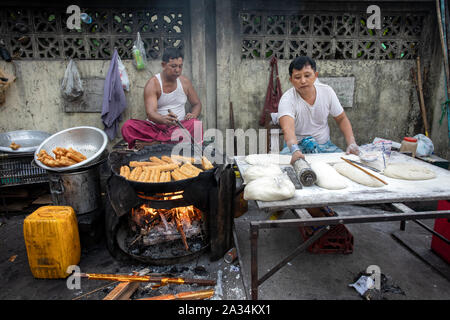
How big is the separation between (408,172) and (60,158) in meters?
3.91

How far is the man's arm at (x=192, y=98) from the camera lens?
5.31 m

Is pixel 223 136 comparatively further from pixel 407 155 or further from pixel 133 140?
A: pixel 407 155

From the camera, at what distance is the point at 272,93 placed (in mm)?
5492

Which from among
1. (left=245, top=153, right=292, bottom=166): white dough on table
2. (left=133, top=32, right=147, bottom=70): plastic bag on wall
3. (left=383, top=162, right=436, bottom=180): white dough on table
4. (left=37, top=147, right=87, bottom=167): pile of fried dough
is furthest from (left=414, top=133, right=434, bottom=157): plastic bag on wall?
(left=37, top=147, right=87, bottom=167): pile of fried dough

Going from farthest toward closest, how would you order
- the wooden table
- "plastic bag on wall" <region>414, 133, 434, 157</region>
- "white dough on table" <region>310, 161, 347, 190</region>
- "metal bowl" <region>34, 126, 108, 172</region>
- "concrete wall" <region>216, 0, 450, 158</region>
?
"concrete wall" <region>216, 0, 450, 158</region> < "plastic bag on wall" <region>414, 133, 434, 157</region> < "metal bowl" <region>34, 126, 108, 172</region> < "white dough on table" <region>310, 161, 347, 190</region> < the wooden table

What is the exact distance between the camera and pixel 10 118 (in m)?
5.36

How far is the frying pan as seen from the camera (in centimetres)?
292

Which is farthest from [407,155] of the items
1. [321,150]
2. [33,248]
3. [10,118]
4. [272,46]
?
[10,118]

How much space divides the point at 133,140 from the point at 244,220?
2.27m

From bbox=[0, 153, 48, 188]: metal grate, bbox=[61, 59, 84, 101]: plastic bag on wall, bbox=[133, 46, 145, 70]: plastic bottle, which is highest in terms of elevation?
bbox=[133, 46, 145, 70]: plastic bottle

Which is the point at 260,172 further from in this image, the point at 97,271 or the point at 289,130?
the point at 97,271

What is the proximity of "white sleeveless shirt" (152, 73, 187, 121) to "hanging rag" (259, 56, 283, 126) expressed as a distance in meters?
1.54

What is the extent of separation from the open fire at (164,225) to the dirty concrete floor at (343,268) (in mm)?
690

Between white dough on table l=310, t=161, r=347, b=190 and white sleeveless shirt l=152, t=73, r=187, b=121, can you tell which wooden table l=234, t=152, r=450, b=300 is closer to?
white dough on table l=310, t=161, r=347, b=190
